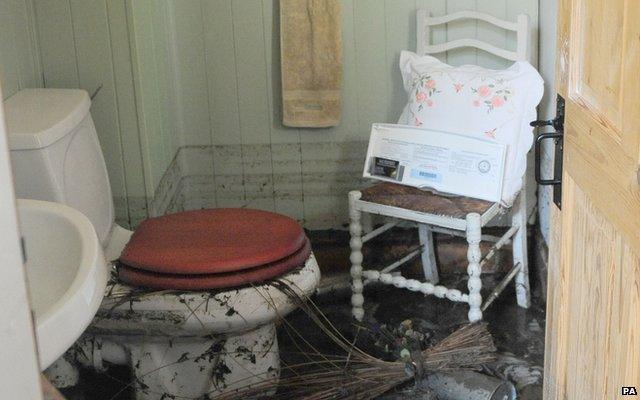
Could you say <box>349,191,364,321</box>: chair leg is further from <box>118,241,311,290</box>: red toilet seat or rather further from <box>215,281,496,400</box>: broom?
<box>118,241,311,290</box>: red toilet seat

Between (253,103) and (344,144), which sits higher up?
(253,103)

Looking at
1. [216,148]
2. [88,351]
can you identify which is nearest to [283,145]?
[216,148]

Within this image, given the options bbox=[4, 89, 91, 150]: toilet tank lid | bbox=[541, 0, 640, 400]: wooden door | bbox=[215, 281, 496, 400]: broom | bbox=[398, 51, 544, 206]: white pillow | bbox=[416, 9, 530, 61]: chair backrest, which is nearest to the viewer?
bbox=[541, 0, 640, 400]: wooden door

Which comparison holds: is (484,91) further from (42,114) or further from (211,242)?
(42,114)

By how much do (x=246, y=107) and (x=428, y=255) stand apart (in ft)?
2.52

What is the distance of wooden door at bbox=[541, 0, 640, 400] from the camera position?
42.4 inches

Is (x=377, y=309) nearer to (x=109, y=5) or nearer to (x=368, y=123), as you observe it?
(x=368, y=123)

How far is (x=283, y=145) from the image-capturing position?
301 cm

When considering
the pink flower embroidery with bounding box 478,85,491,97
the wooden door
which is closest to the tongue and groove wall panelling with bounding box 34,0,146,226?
the pink flower embroidery with bounding box 478,85,491,97

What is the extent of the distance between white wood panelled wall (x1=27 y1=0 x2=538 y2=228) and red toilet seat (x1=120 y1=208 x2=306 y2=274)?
0.36 meters

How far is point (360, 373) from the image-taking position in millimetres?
2254

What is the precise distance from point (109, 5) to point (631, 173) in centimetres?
168

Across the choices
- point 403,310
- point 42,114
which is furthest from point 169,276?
point 403,310

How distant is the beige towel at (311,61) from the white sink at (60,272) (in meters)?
1.50
